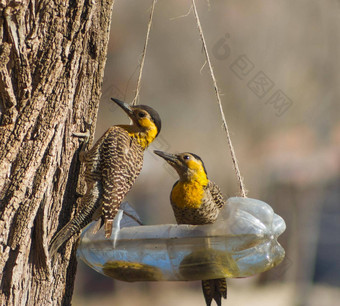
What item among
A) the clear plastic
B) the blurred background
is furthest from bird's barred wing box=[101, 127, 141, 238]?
the blurred background

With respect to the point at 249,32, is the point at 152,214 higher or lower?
lower

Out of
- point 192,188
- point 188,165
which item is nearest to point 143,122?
point 188,165

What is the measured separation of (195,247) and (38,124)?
2.73 feet

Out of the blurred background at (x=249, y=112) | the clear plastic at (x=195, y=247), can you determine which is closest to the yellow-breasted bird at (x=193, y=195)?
the clear plastic at (x=195, y=247)

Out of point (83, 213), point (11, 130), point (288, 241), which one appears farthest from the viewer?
point (288, 241)

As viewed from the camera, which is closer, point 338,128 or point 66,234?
point 66,234

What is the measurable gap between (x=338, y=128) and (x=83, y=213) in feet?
→ 15.9

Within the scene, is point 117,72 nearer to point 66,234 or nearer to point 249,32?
point 249,32

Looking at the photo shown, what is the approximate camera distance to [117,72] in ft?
20.7

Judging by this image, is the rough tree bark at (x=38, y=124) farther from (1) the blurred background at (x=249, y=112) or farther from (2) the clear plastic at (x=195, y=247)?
(1) the blurred background at (x=249, y=112)

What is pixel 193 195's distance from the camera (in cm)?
333

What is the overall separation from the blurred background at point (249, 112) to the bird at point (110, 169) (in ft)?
8.24

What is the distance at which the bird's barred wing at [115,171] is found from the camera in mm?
2861

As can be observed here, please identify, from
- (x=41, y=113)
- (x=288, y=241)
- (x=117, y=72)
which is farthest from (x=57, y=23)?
(x=288, y=241)
